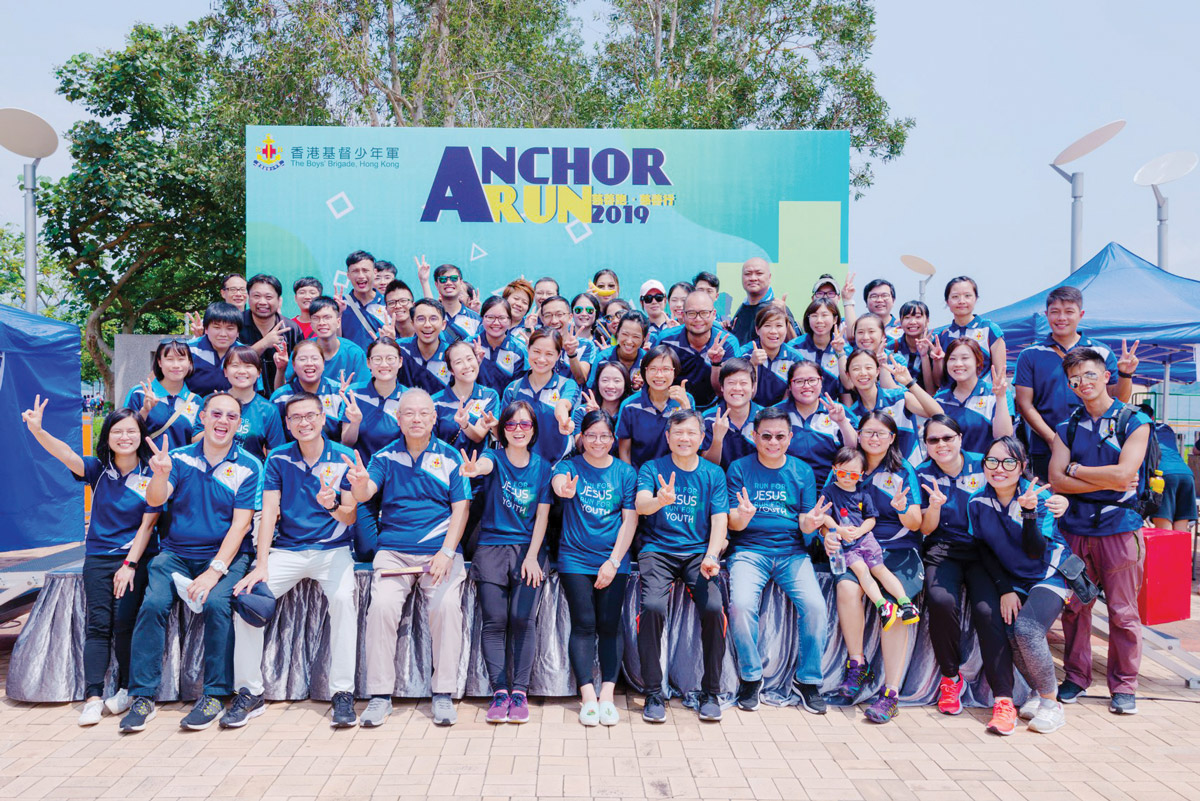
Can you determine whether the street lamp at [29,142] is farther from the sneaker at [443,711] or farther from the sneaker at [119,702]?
the sneaker at [443,711]

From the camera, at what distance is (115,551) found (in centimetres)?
423

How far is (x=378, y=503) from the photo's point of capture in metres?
4.52

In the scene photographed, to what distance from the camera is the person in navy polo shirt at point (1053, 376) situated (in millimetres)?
4855

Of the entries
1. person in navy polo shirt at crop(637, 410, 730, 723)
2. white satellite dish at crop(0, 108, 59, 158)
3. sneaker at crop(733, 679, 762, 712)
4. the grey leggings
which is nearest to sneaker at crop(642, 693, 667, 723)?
person in navy polo shirt at crop(637, 410, 730, 723)

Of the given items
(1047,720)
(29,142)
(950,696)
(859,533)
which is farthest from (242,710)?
(29,142)

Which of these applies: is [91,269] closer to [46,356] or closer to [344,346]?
[46,356]

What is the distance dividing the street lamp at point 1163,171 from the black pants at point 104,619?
34.8ft

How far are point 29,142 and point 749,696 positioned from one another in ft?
28.2

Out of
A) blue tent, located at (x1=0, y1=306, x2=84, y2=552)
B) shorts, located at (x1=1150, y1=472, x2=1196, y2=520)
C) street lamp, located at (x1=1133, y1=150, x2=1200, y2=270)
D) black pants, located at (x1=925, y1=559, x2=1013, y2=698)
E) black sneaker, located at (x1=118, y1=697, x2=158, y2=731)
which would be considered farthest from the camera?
street lamp, located at (x1=1133, y1=150, x2=1200, y2=270)

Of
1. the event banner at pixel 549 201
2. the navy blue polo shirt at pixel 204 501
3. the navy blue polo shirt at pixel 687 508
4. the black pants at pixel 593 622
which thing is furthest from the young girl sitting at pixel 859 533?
the event banner at pixel 549 201

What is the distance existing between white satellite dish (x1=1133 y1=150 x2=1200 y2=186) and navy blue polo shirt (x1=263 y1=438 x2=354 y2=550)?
399 inches

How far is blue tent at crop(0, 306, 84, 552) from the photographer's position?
592 cm

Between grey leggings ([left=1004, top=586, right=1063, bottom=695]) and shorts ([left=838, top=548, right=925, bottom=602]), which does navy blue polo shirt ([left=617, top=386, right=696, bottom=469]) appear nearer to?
shorts ([left=838, top=548, right=925, bottom=602])

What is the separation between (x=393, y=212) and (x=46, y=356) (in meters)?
3.45
